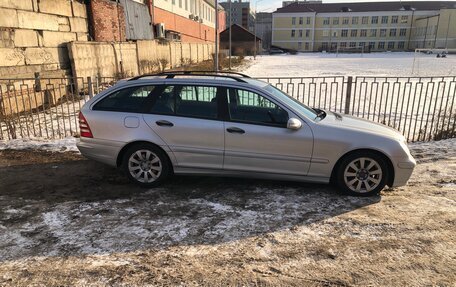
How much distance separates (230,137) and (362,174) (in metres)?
1.86

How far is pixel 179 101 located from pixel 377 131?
2.77 metres

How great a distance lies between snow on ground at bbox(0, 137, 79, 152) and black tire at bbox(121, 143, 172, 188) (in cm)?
252

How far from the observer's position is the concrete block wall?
1037 cm

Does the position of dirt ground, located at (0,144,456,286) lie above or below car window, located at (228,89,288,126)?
below

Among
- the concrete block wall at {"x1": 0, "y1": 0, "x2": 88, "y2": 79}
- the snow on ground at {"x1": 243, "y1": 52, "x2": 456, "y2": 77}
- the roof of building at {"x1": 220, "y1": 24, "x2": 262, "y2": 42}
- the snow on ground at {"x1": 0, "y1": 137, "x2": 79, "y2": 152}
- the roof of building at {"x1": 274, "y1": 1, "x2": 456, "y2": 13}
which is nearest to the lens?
the snow on ground at {"x1": 0, "y1": 137, "x2": 79, "y2": 152}

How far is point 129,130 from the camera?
508cm

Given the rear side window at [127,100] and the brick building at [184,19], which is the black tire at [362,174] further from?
the brick building at [184,19]

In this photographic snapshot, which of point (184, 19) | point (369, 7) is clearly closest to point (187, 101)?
point (184, 19)

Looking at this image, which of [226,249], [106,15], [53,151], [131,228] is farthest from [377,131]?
[106,15]

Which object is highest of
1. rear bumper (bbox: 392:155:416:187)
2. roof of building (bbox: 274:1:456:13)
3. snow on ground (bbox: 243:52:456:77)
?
roof of building (bbox: 274:1:456:13)

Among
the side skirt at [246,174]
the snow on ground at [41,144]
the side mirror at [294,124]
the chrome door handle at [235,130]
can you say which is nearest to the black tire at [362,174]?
the side skirt at [246,174]

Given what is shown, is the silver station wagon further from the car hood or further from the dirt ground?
the dirt ground

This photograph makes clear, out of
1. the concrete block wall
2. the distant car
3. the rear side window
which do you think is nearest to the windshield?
the rear side window

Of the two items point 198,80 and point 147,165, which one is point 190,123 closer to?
point 198,80
